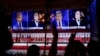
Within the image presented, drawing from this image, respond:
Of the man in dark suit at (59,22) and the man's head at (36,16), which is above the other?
the man's head at (36,16)

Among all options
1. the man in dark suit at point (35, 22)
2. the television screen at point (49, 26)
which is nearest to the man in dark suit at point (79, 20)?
the television screen at point (49, 26)

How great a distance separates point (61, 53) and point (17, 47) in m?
0.72

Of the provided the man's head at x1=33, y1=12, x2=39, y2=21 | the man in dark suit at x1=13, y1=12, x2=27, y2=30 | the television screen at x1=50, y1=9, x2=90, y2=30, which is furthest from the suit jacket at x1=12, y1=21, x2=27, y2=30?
the television screen at x1=50, y1=9, x2=90, y2=30

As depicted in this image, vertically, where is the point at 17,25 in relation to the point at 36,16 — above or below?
below

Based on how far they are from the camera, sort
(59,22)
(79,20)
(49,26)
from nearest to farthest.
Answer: (79,20) → (59,22) → (49,26)

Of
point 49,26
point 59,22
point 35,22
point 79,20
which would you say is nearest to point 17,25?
point 35,22

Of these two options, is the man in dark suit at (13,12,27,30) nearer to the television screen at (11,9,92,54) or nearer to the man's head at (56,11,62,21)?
the television screen at (11,9,92,54)

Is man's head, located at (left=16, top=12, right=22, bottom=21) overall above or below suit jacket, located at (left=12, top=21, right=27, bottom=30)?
above

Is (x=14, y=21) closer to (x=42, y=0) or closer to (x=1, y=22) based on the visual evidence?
(x=42, y=0)

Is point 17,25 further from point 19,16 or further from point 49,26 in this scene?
point 49,26

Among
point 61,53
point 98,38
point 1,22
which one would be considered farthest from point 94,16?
point 1,22

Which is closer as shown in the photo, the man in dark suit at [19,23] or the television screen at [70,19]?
the television screen at [70,19]

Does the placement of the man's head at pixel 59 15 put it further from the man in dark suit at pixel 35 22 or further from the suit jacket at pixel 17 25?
the suit jacket at pixel 17 25

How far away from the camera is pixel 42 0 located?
4.23 m
